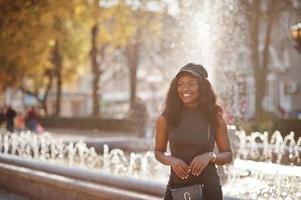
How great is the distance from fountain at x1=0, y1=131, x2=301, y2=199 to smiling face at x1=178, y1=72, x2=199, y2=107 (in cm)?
266

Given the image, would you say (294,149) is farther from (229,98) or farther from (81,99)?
(81,99)

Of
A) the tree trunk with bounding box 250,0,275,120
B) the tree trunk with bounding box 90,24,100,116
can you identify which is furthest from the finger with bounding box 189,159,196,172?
the tree trunk with bounding box 90,24,100,116

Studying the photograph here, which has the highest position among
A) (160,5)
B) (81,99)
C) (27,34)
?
(160,5)

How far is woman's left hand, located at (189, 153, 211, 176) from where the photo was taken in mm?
3881

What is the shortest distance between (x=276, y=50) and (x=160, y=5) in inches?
652

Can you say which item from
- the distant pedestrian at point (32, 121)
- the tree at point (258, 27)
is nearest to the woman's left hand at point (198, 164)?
the tree at point (258, 27)

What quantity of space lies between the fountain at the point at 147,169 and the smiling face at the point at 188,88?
2656mm

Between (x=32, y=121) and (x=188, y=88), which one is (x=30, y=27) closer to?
(x=32, y=121)

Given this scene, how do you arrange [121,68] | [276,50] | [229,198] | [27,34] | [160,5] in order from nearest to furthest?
[229,198] < [27,34] < [160,5] < [276,50] < [121,68]

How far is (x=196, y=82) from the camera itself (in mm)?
4059

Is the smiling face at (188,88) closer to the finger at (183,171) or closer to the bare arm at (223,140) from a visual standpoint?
the bare arm at (223,140)

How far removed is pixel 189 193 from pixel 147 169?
8.04 meters

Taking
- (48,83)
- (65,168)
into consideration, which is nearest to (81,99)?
(48,83)

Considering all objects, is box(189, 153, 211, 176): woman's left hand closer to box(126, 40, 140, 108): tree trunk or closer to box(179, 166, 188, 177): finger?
box(179, 166, 188, 177): finger
